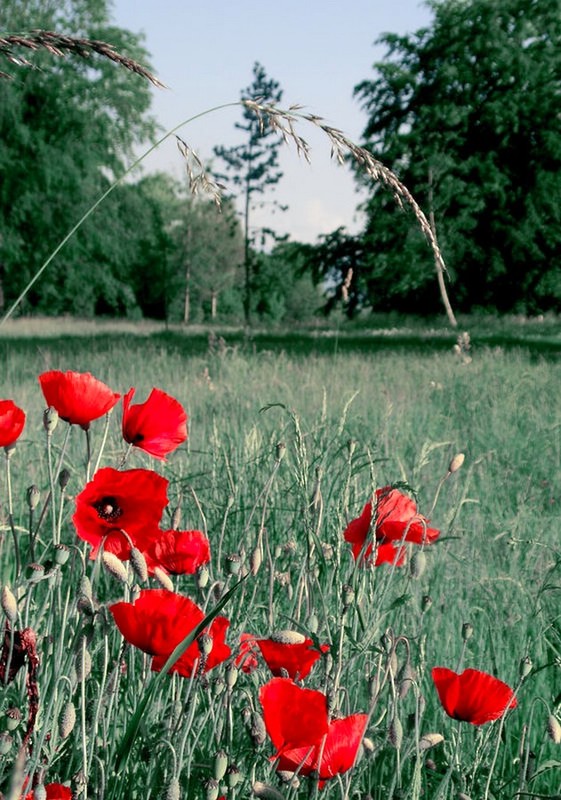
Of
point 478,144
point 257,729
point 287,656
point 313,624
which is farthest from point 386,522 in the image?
point 478,144

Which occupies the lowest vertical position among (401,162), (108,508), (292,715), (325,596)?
(325,596)

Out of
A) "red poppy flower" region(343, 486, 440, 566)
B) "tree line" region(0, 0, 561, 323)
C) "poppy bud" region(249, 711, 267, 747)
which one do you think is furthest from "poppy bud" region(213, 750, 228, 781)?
"tree line" region(0, 0, 561, 323)

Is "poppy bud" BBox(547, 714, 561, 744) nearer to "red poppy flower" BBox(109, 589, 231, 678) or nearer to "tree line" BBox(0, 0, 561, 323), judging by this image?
"red poppy flower" BBox(109, 589, 231, 678)

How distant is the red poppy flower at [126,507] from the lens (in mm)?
1116

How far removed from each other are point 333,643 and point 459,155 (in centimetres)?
3175

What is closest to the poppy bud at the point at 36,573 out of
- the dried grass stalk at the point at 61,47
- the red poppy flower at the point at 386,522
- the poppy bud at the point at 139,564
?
the poppy bud at the point at 139,564

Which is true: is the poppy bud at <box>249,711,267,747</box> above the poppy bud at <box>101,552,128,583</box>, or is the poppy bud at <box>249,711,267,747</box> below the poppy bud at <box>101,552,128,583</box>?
below

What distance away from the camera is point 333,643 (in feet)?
4.08

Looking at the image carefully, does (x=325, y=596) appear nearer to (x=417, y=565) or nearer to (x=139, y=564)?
(x=417, y=565)

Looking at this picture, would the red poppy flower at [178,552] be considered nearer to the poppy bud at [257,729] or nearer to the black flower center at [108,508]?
the black flower center at [108,508]

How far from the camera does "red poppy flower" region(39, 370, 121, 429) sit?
50.0 inches

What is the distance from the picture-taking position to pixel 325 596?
1.50m

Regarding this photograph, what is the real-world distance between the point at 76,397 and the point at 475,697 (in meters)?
0.67

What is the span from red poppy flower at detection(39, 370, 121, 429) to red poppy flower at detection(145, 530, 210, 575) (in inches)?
8.0
